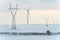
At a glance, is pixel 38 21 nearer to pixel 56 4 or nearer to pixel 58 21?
pixel 58 21

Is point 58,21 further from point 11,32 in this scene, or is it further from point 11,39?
point 11,32

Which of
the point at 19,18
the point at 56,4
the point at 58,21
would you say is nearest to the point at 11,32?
the point at 19,18

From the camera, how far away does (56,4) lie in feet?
9.02

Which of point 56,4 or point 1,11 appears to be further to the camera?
point 1,11

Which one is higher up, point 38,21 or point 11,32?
point 38,21

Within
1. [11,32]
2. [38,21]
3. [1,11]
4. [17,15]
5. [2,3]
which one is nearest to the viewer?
[2,3]

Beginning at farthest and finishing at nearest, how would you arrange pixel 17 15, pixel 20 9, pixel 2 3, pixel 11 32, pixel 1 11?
1. pixel 11 32
2. pixel 20 9
3. pixel 17 15
4. pixel 1 11
5. pixel 2 3

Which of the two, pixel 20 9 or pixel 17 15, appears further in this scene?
pixel 20 9

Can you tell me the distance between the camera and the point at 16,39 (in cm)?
570

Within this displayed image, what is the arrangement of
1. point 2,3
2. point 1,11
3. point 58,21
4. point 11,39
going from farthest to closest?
→ point 11,39 < point 58,21 < point 1,11 < point 2,3

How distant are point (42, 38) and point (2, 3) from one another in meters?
3.36

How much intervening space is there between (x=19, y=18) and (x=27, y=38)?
2.06 m

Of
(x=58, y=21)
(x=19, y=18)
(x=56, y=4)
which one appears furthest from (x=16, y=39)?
(x=56, y=4)

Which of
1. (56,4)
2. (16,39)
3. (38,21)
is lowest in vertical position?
(16,39)
